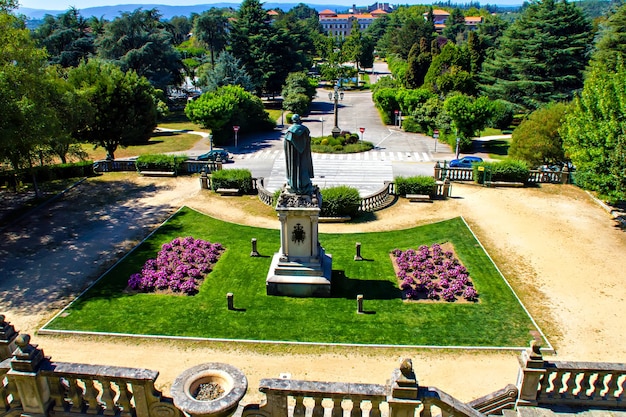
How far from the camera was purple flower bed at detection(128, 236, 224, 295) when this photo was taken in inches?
770

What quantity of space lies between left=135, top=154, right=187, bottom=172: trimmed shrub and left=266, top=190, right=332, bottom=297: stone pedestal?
19.1 m

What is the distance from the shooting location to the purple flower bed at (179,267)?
19547 millimetres

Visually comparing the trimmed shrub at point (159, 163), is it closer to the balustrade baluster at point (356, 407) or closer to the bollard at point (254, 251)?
the bollard at point (254, 251)

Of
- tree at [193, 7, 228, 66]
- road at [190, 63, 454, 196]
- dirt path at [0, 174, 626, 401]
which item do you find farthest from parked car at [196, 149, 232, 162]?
tree at [193, 7, 228, 66]

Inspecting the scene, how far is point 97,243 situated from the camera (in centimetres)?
2403

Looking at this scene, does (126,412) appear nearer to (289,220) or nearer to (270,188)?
(289,220)

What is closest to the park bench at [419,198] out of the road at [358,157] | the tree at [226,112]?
the road at [358,157]

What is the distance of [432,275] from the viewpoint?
2038 centimetres

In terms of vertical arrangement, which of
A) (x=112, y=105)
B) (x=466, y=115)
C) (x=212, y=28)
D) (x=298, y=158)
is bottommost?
(x=466, y=115)

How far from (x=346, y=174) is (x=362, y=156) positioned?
7.58 metres

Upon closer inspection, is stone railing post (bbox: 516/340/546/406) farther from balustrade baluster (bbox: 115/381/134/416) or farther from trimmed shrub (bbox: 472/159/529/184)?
trimmed shrub (bbox: 472/159/529/184)

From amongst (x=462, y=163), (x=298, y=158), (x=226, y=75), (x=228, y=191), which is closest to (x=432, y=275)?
(x=298, y=158)

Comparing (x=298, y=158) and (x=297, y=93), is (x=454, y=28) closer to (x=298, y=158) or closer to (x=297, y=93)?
(x=297, y=93)

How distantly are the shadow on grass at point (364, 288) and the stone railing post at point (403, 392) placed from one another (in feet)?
37.2
